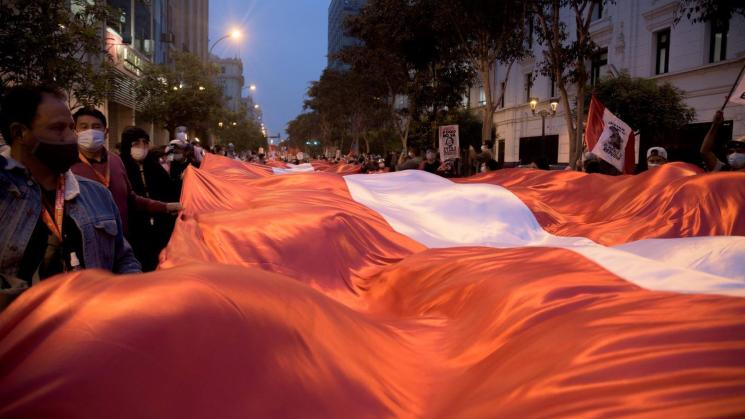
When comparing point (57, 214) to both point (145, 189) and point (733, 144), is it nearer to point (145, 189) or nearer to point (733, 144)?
point (145, 189)

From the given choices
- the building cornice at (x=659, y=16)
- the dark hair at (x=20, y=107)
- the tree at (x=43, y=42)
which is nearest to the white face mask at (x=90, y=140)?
the dark hair at (x=20, y=107)

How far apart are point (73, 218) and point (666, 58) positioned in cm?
2629

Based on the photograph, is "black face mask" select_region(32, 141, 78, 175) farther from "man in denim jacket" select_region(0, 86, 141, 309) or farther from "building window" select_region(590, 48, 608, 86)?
"building window" select_region(590, 48, 608, 86)

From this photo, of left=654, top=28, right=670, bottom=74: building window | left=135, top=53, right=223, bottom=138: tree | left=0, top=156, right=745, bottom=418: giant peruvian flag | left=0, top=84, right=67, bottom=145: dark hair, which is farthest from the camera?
left=135, top=53, right=223, bottom=138: tree

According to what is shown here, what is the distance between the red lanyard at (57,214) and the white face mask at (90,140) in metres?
1.48

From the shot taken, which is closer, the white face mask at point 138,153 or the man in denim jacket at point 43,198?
the man in denim jacket at point 43,198

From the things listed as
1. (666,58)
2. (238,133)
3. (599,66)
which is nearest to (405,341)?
(666,58)

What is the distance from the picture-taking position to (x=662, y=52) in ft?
81.3

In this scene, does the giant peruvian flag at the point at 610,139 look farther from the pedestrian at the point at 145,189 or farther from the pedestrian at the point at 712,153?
the pedestrian at the point at 145,189

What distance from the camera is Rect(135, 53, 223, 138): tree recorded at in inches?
1194

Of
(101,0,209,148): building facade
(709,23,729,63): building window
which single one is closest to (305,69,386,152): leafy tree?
(101,0,209,148): building facade

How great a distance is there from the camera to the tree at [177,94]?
3034cm

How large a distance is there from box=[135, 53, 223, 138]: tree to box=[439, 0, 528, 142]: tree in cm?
1758

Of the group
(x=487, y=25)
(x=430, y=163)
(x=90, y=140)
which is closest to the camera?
(x=90, y=140)
